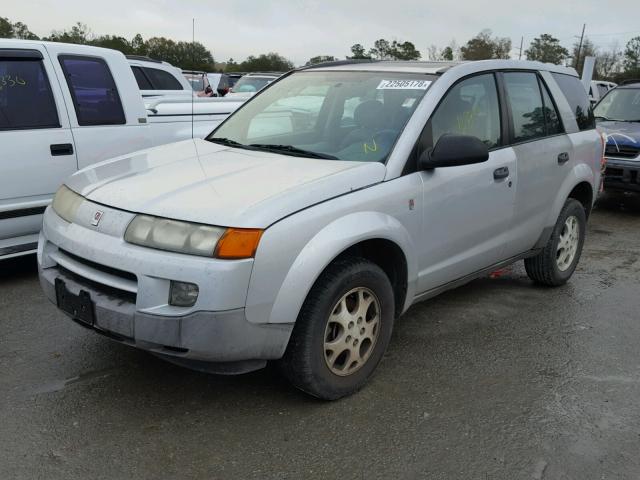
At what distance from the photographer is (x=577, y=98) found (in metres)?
5.14

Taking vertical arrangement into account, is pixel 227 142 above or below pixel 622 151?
above

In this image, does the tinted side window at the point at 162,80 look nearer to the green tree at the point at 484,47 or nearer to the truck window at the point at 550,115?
the truck window at the point at 550,115

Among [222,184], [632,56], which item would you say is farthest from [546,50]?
[222,184]

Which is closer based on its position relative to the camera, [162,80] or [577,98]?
[577,98]

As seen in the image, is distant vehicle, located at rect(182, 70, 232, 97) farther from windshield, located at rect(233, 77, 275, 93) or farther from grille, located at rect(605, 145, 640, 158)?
grille, located at rect(605, 145, 640, 158)

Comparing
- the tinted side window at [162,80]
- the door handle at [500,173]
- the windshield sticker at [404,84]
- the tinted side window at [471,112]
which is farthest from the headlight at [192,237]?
the tinted side window at [162,80]

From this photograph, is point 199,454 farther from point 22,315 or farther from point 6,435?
point 22,315

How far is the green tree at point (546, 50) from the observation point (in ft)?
264

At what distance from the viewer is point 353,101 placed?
3902 mm

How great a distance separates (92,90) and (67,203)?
246cm

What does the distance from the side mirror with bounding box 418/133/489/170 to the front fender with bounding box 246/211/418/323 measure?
1.88 feet

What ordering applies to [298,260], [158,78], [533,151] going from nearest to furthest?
[298,260] < [533,151] < [158,78]

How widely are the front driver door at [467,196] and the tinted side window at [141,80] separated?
274 inches

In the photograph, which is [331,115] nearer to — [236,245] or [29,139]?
[236,245]
